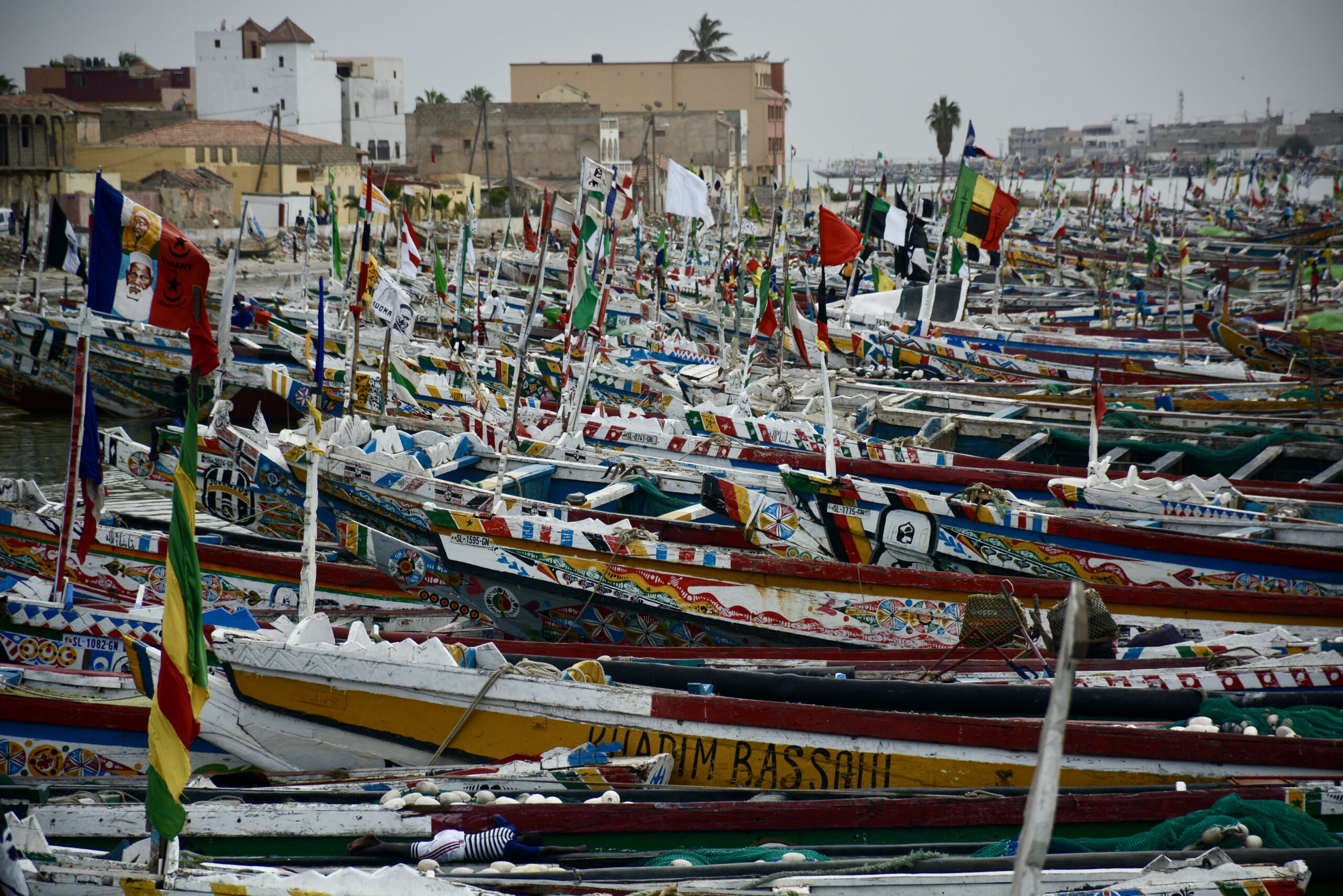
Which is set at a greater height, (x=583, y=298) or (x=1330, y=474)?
(x=583, y=298)

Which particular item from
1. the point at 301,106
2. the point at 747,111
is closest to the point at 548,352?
the point at 301,106

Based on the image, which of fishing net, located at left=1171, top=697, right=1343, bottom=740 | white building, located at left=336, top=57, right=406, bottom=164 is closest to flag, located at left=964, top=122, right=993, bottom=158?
fishing net, located at left=1171, top=697, right=1343, bottom=740

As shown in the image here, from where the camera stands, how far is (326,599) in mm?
10266

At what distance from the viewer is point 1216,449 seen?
12.8 meters

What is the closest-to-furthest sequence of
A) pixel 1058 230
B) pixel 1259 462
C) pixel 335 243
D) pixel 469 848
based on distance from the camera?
1. pixel 469 848
2. pixel 1259 462
3. pixel 335 243
4. pixel 1058 230

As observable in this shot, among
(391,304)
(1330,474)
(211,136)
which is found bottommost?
(1330,474)

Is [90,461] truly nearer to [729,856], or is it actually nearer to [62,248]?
[729,856]

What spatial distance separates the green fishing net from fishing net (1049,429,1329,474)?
7832 mm

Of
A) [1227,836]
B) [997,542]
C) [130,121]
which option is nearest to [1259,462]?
[997,542]

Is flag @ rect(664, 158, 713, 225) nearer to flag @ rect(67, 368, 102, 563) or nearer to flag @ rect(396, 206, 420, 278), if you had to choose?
flag @ rect(396, 206, 420, 278)

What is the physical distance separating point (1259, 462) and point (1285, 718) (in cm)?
667

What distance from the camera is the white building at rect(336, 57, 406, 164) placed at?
71812mm

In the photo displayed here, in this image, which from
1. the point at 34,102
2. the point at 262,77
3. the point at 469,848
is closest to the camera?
the point at 469,848

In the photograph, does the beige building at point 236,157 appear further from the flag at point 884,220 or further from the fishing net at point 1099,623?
the fishing net at point 1099,623
